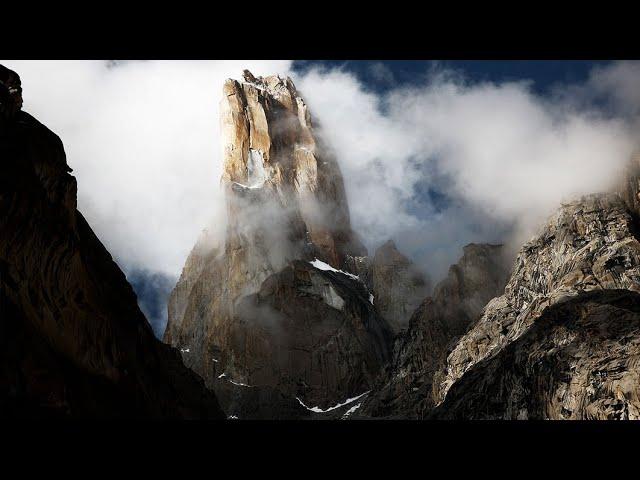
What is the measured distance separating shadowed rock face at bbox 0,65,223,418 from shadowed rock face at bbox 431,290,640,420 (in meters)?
39.9

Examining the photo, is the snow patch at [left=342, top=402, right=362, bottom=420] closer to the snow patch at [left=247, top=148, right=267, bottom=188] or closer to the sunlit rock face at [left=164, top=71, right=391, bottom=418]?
the sunlit rock face at [left=164, top=71, right=391, bottom=418]

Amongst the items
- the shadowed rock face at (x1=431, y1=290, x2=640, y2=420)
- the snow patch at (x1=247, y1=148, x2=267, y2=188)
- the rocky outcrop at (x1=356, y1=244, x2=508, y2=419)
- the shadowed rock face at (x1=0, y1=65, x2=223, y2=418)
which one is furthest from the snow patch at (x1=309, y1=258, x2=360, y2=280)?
the shadowed rock face at (x1=0, y1=65, x2=223, y2=418)

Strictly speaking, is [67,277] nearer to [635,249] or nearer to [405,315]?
[635,249]

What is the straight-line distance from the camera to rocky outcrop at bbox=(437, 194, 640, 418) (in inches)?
2879

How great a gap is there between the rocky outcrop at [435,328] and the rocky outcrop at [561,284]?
14.4 metres

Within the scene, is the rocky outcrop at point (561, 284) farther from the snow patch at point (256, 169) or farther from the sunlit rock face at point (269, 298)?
the snow patch at point (256, 169)

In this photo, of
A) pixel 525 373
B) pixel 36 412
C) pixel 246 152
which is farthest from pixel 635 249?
pixel 246 152

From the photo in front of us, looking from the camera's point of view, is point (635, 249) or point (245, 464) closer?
point (245, 464)

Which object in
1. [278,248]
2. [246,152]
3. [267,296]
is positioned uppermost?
[246,152]

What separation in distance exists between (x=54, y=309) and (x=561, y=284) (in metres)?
75.1

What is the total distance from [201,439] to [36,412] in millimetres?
14949

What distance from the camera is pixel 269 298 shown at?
554ft

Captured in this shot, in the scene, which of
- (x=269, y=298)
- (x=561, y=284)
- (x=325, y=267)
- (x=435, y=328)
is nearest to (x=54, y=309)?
(x=561, y=284)

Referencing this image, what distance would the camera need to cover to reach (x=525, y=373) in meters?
71.0
